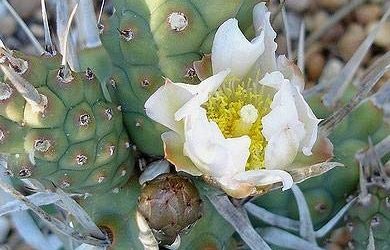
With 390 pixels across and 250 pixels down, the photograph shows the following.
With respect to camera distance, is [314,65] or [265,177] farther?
[314,65]

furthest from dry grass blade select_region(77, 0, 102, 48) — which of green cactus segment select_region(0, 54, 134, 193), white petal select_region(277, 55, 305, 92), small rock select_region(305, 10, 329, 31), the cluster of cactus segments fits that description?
small rock select_region(305, 10, 329, 31)

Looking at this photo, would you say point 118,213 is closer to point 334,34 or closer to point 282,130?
point 282,130

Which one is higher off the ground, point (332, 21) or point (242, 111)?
point (242, 111)

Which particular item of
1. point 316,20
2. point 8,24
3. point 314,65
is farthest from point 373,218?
point 8,24

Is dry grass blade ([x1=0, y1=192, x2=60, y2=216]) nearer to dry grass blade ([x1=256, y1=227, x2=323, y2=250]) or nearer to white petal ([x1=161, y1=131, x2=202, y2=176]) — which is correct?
white petal ([x1=161, y1=131, x2=202, y2=176])

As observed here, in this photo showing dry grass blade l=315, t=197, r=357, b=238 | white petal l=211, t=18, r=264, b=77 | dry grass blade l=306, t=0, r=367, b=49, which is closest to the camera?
white petal l=211, t=18, r=264, b=77

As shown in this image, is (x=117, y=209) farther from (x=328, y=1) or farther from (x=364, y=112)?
(x=328, y=1)
